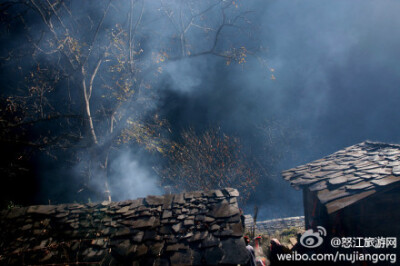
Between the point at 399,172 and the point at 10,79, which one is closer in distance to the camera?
the point at 399,172

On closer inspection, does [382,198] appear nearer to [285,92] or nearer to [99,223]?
[99,223]

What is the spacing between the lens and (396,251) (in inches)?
223

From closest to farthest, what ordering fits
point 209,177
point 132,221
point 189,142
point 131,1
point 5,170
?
point 132,221, point 131,1, point 5,170, point 209,177, point 189,142

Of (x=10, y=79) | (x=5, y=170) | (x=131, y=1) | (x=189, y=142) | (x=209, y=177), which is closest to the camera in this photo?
(x=131, y=1)

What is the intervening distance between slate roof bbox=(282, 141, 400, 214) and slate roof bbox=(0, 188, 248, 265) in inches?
113

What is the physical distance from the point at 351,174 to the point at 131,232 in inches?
298

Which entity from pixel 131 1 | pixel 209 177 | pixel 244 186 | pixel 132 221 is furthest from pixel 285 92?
pixel 132 221

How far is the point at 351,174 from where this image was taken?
20.8ft

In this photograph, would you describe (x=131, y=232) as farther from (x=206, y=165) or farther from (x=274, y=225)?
(x=206, y=165)

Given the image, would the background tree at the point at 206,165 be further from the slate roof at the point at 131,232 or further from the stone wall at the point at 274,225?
the slate roof at the point at 131,232

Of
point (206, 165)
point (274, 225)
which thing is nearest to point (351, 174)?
point (274, 225)

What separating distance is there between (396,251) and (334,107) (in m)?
23.1

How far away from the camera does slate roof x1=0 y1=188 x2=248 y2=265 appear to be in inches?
212

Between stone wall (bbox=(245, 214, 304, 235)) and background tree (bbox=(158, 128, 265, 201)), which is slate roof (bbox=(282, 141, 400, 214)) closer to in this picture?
stone wall (bbox=(245, 214, 304, 235))
